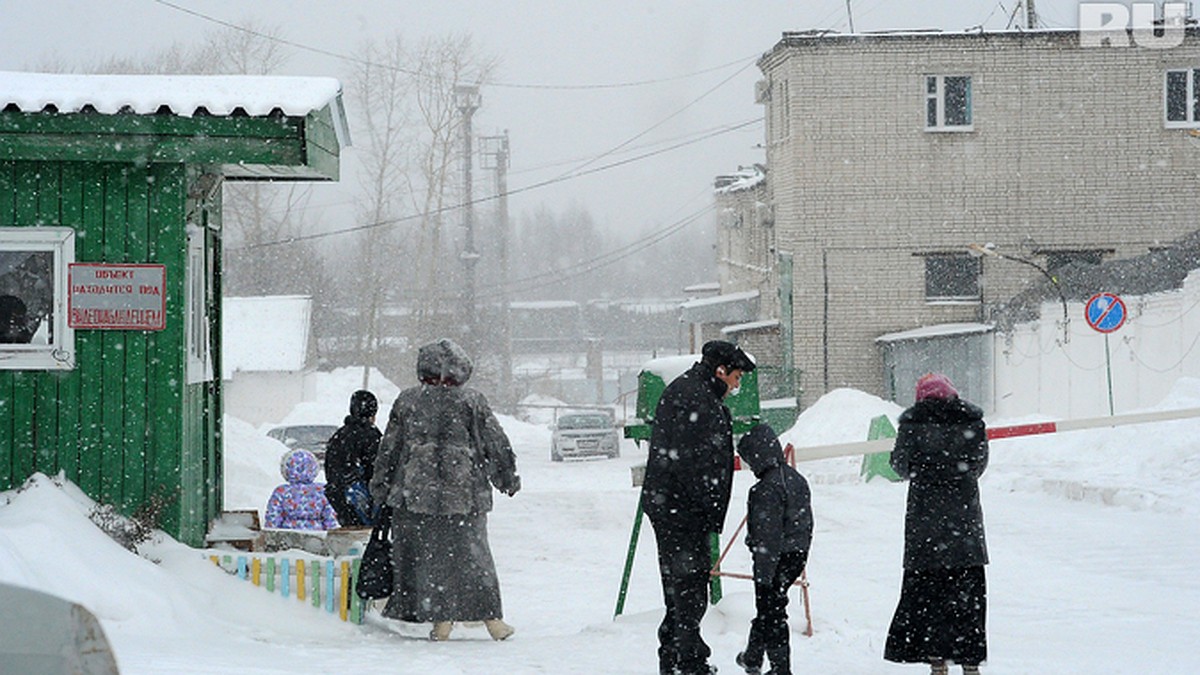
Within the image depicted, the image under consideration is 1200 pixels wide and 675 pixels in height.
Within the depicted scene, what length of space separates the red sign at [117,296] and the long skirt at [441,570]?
74.1 inches

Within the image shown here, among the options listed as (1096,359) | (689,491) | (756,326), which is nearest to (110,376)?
(689,491)

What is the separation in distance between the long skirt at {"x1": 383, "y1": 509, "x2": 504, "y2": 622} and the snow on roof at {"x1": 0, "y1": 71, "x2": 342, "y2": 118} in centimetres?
250

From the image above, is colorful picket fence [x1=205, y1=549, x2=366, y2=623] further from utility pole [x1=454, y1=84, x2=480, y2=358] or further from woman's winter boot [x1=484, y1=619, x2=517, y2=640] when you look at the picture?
utility pole [x1=454, y1=84, x2=480, y2=358]

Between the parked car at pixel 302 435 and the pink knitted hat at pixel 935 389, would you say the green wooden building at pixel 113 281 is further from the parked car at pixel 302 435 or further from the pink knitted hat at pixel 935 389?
the parked car at pixel 302 435

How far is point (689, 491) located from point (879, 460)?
592 inches

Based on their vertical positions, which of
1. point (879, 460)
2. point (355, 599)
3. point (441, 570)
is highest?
point (441, 570)

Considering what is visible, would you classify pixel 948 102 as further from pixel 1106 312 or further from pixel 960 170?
pixel 1106 312

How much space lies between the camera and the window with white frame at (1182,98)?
1319 inches

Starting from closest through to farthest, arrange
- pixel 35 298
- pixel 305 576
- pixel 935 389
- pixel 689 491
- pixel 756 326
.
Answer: pixel 689 491 < pixel 935 389 < pixel 35 298 < pixel 305 576 < pixel 756 326

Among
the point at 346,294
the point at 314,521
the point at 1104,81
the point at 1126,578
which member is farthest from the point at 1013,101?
the point at 346,294

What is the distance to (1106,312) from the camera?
19.7m

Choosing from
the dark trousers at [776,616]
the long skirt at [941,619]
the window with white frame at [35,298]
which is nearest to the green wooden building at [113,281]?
the window with white frame at [35,298]

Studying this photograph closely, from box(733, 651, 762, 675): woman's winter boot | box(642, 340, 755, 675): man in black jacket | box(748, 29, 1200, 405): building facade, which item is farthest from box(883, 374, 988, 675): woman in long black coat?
box(748, 29, 1200, 405): building facade

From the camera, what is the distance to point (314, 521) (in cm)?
1040
